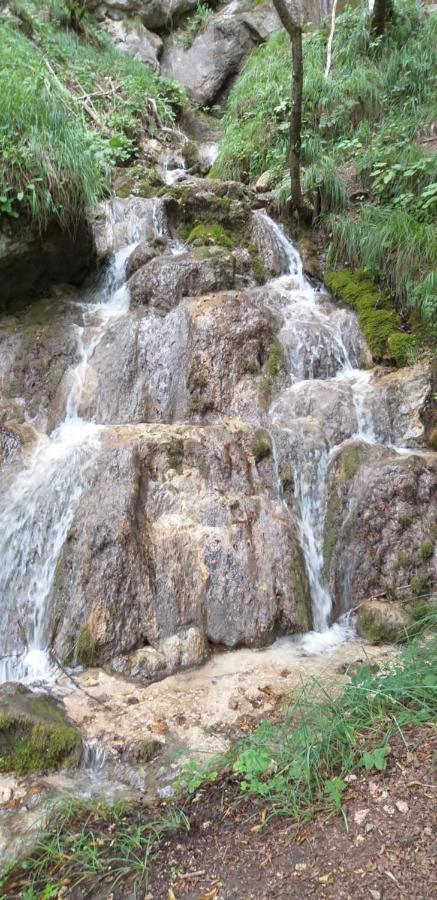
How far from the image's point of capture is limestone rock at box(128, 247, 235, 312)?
683cm

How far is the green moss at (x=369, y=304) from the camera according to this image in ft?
20.5

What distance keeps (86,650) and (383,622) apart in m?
2.24

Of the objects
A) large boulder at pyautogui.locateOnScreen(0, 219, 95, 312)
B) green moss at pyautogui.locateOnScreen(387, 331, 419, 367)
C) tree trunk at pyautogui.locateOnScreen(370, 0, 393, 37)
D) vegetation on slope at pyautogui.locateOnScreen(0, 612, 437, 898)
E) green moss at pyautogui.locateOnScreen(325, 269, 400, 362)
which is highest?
tree trunk at pyautogui.locateOnScreen(370, 0, 393, 37)

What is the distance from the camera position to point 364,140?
8555 mm

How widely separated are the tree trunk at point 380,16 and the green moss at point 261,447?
893cm

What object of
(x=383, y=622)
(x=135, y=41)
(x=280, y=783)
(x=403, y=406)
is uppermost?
(x=135, y=41)

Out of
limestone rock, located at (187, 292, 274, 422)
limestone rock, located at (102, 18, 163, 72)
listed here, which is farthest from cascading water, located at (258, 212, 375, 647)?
limestone rock, located at (102, 18, 163, 72)

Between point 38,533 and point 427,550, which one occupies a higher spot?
point 38,533

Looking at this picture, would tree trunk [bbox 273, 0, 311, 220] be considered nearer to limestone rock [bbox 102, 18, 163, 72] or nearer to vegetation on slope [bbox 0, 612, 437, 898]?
vegetation on slope [bbox 0, 612, 437, 898]

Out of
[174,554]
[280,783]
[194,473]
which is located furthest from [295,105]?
[280,783]

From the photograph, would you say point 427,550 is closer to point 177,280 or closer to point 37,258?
point 177,280

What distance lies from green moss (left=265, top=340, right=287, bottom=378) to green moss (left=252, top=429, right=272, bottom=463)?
3.65 ft

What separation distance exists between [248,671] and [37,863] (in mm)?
1807

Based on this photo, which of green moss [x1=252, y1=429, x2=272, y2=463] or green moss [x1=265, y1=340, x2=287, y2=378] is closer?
green moss [x1=252, y1=429, x2=272, y2=463]
